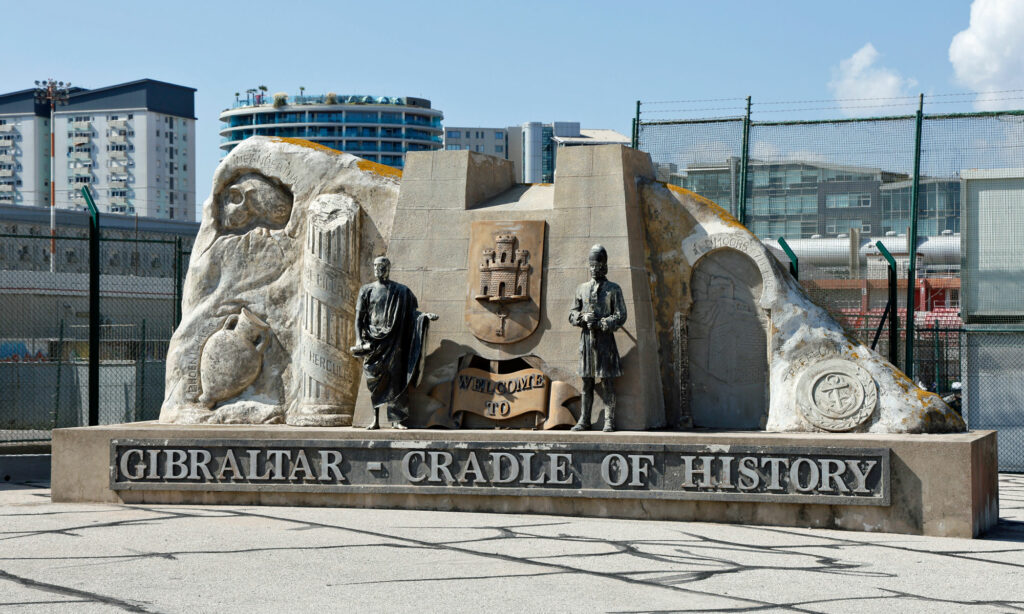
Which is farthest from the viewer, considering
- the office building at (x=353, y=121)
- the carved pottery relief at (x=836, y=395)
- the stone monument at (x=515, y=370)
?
the office building at (x=353, y=121)

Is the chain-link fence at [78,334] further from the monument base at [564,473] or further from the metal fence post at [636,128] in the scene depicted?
the metal fence post at [636,128]

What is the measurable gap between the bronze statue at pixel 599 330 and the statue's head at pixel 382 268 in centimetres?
170

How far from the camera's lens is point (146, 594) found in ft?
23.7

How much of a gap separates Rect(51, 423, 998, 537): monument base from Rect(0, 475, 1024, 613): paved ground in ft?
0.76

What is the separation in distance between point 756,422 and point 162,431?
5282mm

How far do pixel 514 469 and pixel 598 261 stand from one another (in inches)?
74.8

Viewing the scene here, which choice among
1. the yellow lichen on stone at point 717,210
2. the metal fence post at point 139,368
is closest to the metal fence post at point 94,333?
the metal fence post at point 139,368

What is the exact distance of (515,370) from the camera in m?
11.4

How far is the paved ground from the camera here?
711 centimetres

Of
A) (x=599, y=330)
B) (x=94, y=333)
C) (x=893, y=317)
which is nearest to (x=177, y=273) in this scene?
(x=94, y=333)

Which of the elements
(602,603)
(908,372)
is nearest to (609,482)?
(602,603)

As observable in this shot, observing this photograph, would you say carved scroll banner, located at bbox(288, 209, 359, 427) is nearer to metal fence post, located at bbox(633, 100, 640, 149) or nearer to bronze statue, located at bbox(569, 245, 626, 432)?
bronze statue, located at bbox(569, 245, 626, 432)

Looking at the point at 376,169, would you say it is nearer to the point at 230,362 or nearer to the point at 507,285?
the point at 507,285

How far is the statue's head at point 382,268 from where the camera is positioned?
36.7 feet
